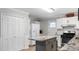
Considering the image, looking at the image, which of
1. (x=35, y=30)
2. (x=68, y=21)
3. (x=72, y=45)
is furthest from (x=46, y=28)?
(x=72, y=45)

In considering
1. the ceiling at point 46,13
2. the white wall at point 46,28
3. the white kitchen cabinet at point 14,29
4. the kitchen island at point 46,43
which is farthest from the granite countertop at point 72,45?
the white kitchen cabinet at point 14,29

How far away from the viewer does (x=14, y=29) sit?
211cm

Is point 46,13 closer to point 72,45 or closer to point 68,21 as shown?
point 68,21

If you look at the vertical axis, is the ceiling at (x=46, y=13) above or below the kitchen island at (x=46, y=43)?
above

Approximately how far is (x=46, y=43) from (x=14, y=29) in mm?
581

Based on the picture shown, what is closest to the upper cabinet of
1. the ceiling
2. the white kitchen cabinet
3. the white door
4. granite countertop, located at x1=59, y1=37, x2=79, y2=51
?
the ceiling

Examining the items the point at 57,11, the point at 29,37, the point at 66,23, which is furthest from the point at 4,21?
the point at 66,23

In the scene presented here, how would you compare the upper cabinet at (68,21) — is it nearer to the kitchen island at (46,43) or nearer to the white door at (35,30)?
the kitchen island at (46,43)

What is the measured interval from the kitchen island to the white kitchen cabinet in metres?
0.19

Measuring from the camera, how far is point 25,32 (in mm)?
2160

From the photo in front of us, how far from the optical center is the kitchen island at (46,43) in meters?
2.12

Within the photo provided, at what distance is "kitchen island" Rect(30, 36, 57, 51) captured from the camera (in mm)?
2119

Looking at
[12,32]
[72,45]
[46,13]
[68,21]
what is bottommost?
[72,45]

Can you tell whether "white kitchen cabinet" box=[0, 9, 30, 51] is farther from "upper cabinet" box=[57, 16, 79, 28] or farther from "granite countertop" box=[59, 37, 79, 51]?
"granite countertop" box=[59, 37, 79, 51]
